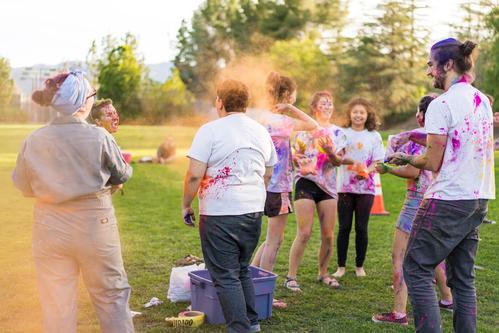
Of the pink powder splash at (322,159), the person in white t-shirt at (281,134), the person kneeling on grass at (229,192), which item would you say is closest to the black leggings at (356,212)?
the pink powder splash at (322,159)

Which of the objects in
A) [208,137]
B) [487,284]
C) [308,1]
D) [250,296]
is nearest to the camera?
[208,137]

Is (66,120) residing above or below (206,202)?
above

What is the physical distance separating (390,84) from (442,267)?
55192 millimetres

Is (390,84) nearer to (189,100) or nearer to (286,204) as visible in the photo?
(189,100)

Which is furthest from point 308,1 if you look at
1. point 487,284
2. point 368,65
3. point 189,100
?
point 487,284

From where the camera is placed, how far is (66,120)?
3.57 m

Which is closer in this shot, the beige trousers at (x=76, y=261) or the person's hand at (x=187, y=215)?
the beige trousers at (x=76, y=261)

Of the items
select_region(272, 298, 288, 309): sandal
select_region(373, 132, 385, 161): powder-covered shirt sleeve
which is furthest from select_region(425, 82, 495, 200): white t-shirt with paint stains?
select_region(373, 132, 385, 161): powder-covered shirt sleeve

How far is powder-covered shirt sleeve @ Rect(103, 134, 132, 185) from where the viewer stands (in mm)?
3615

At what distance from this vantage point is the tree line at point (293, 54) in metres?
51.2

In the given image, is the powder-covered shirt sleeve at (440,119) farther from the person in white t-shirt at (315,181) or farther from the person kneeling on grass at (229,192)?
the person in white t-shirt at (315,181)

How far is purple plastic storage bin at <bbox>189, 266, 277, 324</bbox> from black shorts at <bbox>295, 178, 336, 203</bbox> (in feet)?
3.10

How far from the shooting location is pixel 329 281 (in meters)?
6.14

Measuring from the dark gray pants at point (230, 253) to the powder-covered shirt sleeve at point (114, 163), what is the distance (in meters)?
0.69
